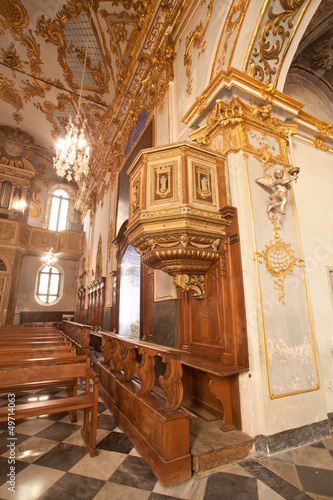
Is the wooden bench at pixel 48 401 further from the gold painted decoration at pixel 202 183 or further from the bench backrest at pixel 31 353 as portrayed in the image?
the gold painted decoration at pixel 202 183

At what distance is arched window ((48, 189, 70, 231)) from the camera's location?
46.6 ft

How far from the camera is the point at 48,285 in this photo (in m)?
13.5

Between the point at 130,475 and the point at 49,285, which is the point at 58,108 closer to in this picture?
the point at 49,285

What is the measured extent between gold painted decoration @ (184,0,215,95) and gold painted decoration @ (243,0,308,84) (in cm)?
110

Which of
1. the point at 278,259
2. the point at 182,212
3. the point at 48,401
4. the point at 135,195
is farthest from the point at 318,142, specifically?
the point at 48,401

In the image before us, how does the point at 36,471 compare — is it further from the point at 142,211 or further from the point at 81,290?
the point at 81,290

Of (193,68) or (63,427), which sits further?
(193,68)

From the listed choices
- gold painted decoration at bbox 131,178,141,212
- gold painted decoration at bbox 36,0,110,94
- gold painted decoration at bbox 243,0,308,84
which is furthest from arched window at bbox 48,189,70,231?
gold painted decoration at bbox 243,0,308,84

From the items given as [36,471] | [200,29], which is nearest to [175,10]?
[200,29]

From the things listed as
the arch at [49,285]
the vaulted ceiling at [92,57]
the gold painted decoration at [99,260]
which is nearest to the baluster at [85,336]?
the gold painted decoration at [99,260]

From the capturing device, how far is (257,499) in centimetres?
168

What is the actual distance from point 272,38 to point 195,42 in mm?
1503

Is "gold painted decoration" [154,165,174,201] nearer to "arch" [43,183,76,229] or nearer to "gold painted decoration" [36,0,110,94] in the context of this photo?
"gold painted decoration" [36,0,110,94]

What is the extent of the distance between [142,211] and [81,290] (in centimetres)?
998
